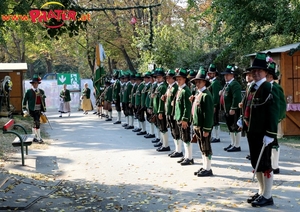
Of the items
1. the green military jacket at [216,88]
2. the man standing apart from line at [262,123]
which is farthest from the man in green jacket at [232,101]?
the man standing apart from line at [262,123]

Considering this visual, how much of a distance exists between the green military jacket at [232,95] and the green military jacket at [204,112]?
2827 millimetres

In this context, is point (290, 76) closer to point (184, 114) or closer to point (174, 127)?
point (174, 127)

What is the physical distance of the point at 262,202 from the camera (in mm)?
7004

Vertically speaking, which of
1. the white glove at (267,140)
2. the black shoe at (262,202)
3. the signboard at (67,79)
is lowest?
the black shoe at (262,202)

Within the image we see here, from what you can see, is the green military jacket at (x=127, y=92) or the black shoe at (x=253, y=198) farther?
the green military jacket at (x=127, y=92)

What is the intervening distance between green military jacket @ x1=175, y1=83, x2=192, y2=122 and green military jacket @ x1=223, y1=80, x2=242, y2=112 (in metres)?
1.77

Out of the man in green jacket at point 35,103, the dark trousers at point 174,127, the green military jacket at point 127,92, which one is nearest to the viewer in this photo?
the dark trousers at point 174,127

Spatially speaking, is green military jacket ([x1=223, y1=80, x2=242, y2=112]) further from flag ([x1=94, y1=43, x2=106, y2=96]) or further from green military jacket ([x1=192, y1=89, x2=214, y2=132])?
flag ([x1=94, y1=43, x2=106, y2=96])

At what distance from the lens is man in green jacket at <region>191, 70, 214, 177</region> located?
9.19 m

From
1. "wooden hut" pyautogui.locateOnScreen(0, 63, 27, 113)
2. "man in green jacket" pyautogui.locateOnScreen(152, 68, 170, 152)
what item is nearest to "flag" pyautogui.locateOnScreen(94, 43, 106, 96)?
"wooden hut" pyautogui.locateOnScreen(0, 63, 27, 113)

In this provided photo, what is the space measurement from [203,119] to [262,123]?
89.9 inches

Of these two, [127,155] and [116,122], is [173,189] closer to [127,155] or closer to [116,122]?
[127,155]

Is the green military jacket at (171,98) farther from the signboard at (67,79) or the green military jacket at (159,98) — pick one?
the signboard at (67,79)

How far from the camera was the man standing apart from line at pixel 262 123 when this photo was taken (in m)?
6.94
